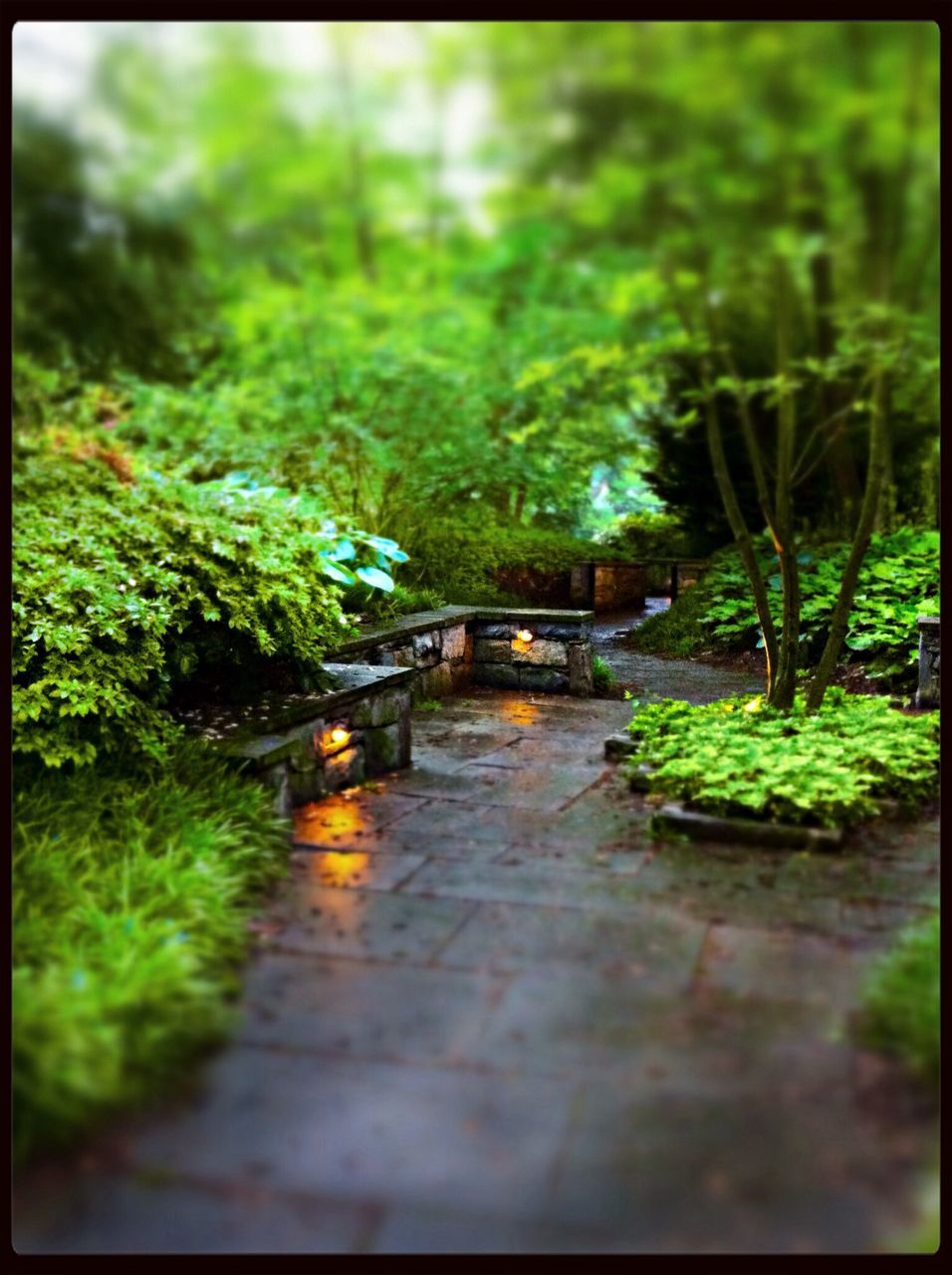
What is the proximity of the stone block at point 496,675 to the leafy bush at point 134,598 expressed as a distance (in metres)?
1.94

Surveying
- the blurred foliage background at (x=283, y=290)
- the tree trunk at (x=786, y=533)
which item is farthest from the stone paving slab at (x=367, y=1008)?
the tree trunk at (x=786, y=533)

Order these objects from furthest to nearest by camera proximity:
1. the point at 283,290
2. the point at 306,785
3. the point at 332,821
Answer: the point at 306,785
the point at 332,821
the point at 283,290

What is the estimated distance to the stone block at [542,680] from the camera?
262 inches

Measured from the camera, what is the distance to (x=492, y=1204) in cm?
149

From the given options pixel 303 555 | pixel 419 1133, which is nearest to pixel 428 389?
pixel 303 555

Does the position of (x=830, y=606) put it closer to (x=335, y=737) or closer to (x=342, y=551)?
(x=342, y=551)

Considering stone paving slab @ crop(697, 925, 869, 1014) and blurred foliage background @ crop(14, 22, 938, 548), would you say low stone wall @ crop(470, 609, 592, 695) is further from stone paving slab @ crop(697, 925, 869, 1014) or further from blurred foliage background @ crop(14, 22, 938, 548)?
stone paving slab @ crop(697, 925, 869, 1014)

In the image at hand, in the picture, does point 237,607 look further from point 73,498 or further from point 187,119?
point 187,119

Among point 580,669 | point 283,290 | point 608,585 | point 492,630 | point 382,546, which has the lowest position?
point 580,669

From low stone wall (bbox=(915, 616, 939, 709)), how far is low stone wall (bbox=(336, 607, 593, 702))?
6.78 feet

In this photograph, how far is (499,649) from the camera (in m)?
6.85

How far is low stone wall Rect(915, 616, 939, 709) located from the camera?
552cm

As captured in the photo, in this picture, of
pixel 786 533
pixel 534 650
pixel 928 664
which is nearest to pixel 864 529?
pixel 786 533

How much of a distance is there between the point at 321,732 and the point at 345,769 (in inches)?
9.8
